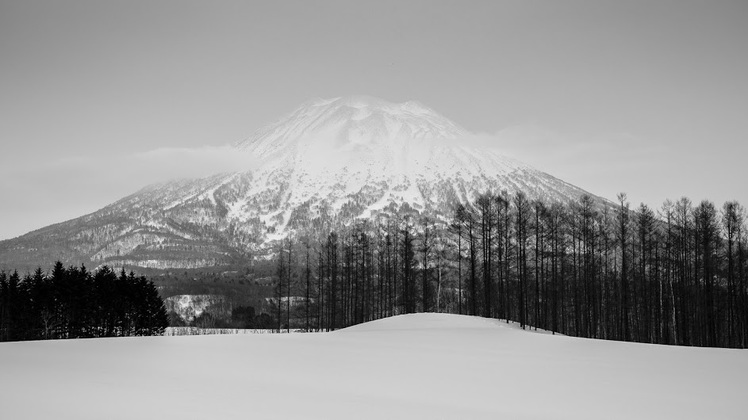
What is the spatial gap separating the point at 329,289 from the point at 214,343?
126ft

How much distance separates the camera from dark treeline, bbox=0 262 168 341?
54.1 meters

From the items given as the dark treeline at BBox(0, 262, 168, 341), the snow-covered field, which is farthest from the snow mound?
the dark treeline at BBox(0, 262, 168, 341)

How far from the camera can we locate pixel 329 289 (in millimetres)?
64000

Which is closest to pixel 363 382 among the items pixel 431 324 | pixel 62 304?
pixel 431 324

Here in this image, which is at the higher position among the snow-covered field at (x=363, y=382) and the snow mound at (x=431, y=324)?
the snow-covered field at (x=363, y=382)

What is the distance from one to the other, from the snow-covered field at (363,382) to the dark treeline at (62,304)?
34224 mm

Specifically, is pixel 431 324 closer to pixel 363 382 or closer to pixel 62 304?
pixel 363 382

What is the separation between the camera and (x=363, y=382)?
15.2 metres

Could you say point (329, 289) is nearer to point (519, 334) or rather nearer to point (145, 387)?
point (519, 334)

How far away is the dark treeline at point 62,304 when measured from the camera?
177 ft

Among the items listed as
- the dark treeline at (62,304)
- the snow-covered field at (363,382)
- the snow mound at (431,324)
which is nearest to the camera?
the snow-covered field at (363,382)

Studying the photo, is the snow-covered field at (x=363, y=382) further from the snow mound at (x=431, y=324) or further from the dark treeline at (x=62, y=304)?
the dark treeline at (x=62, y=304)

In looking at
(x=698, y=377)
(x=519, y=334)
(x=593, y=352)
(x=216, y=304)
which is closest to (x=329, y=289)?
(x=519, y=334)

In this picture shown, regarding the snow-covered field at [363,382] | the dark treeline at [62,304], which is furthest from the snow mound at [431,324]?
the dark treeline at [62,304]
